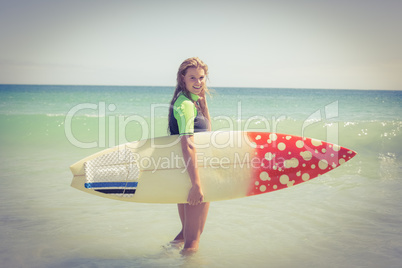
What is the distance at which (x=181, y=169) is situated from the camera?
267 centimetres

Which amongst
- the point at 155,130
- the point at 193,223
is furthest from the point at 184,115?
the point at 155,130

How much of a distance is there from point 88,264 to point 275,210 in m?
2.05

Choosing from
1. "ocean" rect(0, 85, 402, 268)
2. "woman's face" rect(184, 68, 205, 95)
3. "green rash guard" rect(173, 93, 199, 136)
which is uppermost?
"woman's face" rect(184, 68, 205, 95)

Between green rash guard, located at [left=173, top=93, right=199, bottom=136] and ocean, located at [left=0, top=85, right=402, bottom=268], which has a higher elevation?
green rash guard, located at [left=173, top=93, right=199, bottom=136]

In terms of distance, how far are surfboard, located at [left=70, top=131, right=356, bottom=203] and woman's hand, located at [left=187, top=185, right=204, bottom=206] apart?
0.08 metres

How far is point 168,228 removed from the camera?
11.2ft

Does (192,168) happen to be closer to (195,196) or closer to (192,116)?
(195,196)

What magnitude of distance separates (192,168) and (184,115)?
14.8 inches

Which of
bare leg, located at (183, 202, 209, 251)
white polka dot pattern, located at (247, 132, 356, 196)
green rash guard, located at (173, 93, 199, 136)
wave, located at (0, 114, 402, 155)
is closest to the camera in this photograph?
green rash guard, located at (173, 93, 199, 136)

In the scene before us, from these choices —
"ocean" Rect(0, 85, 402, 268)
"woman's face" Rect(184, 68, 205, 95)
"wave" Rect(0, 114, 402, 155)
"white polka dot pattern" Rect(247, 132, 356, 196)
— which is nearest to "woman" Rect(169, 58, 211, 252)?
"woman's face" Rect(184, 68, 205, 95)

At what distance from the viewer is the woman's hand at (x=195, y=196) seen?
97.5 inches

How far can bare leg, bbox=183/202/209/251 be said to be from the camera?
2.61m

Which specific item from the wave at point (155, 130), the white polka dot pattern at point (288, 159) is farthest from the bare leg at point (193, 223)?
A: the wave at point (155, 130)

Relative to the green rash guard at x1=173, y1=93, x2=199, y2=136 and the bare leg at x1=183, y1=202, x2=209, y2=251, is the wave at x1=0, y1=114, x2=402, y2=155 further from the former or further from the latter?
the green rash guard at x1=173, y1=93, x2=199, y2=136
